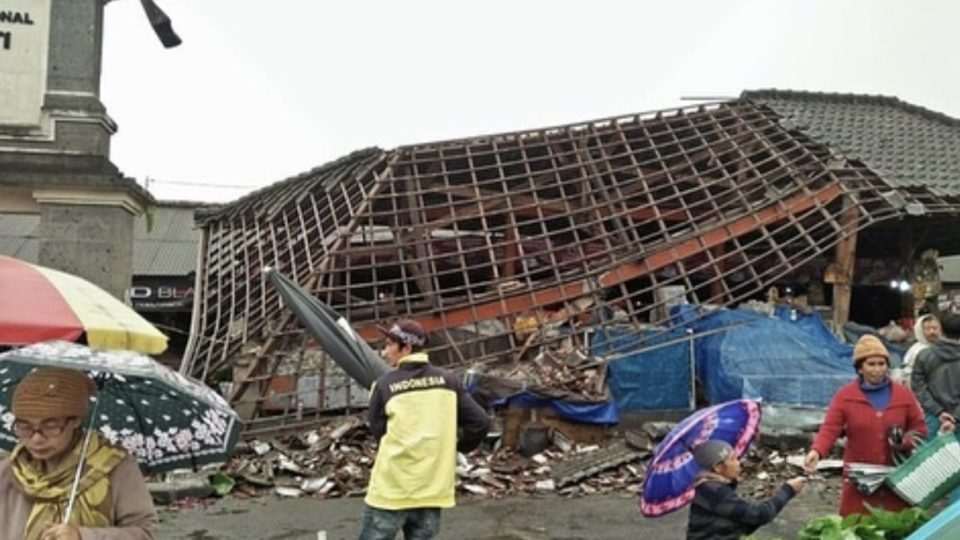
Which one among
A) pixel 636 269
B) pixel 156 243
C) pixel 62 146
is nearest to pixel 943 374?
pixel 636 269

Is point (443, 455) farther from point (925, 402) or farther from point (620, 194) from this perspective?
point (620, 194)

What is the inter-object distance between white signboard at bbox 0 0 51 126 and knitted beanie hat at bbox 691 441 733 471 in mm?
6397

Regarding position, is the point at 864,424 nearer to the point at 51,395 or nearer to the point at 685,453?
the point at 685,453

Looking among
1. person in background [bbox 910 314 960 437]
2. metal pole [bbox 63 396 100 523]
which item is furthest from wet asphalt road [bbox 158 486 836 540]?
metal pole [bbox 63 396 100 523]

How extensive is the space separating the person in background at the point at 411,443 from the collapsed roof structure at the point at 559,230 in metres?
6.46

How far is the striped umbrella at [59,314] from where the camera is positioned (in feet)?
8.53

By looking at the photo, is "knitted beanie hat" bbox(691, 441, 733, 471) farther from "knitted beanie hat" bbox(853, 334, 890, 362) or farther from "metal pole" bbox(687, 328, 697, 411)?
"metal pole" bbox(687, 328, 697, 411)

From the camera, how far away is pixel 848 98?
19.0 metres

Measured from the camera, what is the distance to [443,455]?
14.8 feet

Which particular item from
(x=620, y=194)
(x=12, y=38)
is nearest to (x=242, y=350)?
(x=12, y=38)

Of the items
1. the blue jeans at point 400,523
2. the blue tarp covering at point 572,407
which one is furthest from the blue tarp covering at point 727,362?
the blue jeans at point 400,523

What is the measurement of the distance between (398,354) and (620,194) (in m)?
9.63

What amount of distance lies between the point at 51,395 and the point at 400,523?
7.48ft

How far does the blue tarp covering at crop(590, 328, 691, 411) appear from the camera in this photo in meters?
10.9
